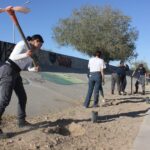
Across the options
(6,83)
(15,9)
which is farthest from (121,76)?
(15,9)

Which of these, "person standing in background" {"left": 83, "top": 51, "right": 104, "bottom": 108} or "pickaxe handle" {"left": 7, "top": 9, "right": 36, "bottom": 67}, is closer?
"pickaxe handle" {"left": 7, "top": 9, "right": 36, "bottom": 67}

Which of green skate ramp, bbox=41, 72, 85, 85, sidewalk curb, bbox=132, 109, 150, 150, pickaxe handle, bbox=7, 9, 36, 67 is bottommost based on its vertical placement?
sidewalk curb, bbox=132, 109, 150, 150

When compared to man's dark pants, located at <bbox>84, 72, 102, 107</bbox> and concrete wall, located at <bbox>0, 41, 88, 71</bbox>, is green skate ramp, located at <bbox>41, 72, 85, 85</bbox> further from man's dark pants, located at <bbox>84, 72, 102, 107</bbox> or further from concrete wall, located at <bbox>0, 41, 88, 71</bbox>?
man's dark pants, located at <bbox>84, 72, 102, 107</bbox>

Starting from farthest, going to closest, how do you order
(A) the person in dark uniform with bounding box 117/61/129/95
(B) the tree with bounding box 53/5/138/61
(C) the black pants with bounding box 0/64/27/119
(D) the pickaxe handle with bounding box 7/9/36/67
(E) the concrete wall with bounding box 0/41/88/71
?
(B) the tree with bounding box 53/5/138/61
(E) the concrete wall with bounding box 0/41/88/71
(A) the person in dark uniform with bounding box 117/61/129/95
(C) the black pants with bounding box 0/64/27/119
(D) the pickaxe handle with bounding box 7/9/36/67

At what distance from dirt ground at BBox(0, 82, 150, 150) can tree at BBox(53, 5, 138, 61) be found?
46886mm

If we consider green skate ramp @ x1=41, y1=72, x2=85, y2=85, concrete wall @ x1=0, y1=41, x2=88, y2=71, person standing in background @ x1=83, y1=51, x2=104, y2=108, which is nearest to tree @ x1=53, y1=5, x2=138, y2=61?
concrete wall @ x1=0, y1=41, x2=88, y2=71

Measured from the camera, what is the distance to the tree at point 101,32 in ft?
190

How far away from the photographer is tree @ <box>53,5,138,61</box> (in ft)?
190

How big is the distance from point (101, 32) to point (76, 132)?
50.3 metres

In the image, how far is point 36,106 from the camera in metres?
12.3

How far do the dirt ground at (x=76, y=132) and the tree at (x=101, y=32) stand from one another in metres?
46.9

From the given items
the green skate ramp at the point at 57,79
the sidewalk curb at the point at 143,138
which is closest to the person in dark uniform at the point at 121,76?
the green skate ramp at the point at 57,79

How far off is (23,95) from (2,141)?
4.18ft

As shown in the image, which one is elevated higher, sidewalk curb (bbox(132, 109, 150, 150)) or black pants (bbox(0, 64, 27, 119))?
black pants (bbox(0, 64, 27, 119))
